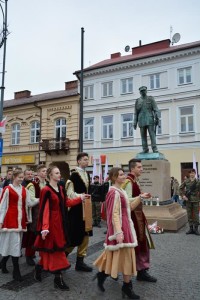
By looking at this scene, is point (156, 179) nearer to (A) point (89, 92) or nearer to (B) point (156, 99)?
(B) point (156, 99)

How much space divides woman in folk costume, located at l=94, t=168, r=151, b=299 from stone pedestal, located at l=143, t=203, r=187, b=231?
4851 mm

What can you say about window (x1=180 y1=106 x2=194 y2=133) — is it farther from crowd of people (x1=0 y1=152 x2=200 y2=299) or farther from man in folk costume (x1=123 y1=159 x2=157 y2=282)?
man in folk costume (x1=123 y1=159 x2=157 y2=282)

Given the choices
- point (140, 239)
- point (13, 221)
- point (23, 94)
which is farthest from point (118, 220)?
point (23, 94)

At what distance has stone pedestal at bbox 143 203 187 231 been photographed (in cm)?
842

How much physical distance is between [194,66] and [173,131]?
5112 mm

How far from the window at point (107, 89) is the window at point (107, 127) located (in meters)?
2.03

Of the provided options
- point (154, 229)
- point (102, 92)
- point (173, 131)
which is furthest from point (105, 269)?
point (102, 92)

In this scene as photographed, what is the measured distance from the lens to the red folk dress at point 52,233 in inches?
161

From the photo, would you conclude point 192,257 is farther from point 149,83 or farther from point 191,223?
point 149,83

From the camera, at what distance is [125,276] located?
371 cm

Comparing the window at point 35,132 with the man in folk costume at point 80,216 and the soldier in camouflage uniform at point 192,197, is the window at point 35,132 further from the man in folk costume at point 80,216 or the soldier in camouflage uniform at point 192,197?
the man in folk costume at point 80,216

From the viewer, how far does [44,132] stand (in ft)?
90.1

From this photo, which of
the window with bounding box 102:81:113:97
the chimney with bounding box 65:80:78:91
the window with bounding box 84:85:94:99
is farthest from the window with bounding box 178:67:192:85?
the chimney with bounding box 65:80:78:91

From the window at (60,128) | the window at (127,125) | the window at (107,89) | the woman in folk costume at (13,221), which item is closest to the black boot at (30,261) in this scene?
the woman in folk costume at (13,221)
